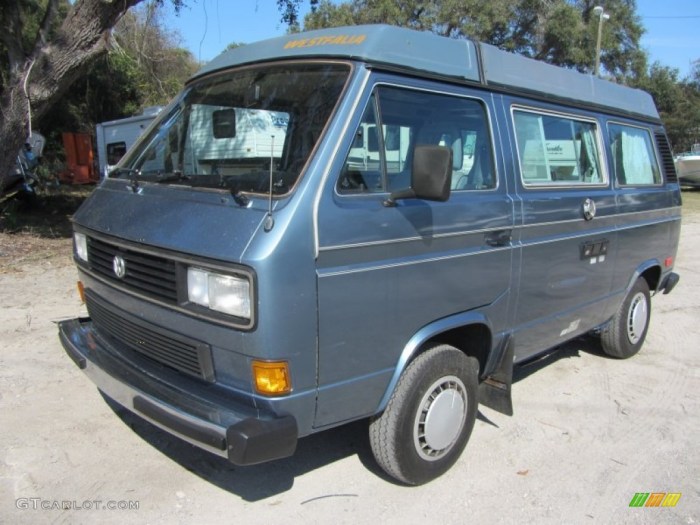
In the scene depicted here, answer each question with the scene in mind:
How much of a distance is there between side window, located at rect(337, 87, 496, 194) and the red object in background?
70.5 feet

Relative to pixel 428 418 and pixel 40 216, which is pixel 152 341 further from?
pixel 40 216

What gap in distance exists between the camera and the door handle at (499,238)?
3.34 meters

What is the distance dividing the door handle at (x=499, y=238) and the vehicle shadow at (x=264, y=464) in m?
1.41

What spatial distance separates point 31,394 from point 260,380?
8.23 ft

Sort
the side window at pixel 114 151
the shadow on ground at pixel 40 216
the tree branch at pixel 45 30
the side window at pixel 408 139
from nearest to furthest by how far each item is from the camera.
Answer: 1. the side window at pixel 408 139
2. the tree branch at pixel 45 30
3. the shadow on ground at pixel 40 216
4. the side window at pixel 114 151

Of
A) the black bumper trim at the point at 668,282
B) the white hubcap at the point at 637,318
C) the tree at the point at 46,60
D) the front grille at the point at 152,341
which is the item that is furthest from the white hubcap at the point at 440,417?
the tree at the point at 46,60

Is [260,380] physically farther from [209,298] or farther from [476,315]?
[476,315]

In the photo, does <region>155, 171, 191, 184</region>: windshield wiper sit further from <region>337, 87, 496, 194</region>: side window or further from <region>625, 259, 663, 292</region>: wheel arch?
<region>625, 259, 663, 292</region>: wheel arch

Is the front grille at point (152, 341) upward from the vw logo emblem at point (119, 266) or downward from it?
downward

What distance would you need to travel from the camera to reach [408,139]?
310 centimetres

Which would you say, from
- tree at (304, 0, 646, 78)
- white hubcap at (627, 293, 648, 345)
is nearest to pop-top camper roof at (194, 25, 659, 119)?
white hubcap at (627, 293, 648, 345)

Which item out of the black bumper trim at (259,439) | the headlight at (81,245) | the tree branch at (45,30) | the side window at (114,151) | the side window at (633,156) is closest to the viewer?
the black bumper trim at (259,439)

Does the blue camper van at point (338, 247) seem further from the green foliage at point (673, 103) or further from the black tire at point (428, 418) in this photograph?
the green foliage at point (673, 103)

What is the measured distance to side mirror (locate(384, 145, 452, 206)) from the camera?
2.70 meters
